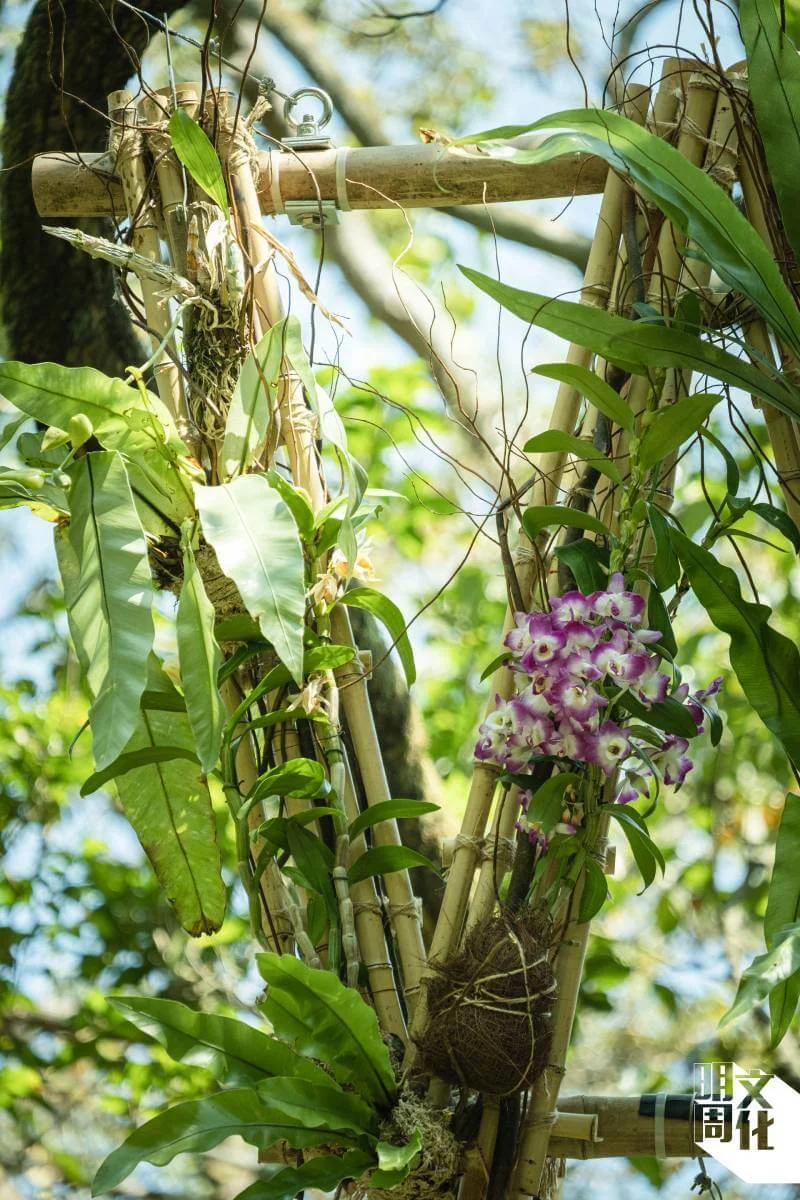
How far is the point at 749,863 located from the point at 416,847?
0.99 meters

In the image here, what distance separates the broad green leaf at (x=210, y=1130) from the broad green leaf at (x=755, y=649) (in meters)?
0.44

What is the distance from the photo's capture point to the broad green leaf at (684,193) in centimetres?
95

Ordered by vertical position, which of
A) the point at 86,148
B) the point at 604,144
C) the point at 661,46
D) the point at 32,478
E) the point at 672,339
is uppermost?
the point at 86,148

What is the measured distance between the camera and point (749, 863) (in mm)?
2436

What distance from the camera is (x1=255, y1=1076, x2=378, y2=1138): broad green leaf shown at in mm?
883

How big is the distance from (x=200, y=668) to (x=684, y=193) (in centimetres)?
50

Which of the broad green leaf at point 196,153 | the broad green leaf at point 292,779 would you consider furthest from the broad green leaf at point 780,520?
the broad green leaf at point 196,153

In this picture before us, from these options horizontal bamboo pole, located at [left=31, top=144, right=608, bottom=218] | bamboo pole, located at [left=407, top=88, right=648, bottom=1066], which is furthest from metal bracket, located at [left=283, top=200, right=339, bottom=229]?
bamboo pole, located at [left=407, top=88, right=648, bottom=1066]

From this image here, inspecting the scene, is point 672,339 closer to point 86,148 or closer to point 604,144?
point 604,144

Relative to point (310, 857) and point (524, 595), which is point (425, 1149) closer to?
point (310, 857)

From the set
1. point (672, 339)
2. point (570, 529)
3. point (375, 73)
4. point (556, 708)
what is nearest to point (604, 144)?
point (672, 339)

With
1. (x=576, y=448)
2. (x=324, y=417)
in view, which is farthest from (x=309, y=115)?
(x=576, y=448)

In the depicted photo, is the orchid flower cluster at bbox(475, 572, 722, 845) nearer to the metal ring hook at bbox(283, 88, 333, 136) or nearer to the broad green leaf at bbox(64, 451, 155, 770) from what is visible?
the broad green leaf at bbox(64, 451, 155, 770)

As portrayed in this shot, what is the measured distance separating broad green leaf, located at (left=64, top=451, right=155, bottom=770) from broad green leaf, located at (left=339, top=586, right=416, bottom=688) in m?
0.21
